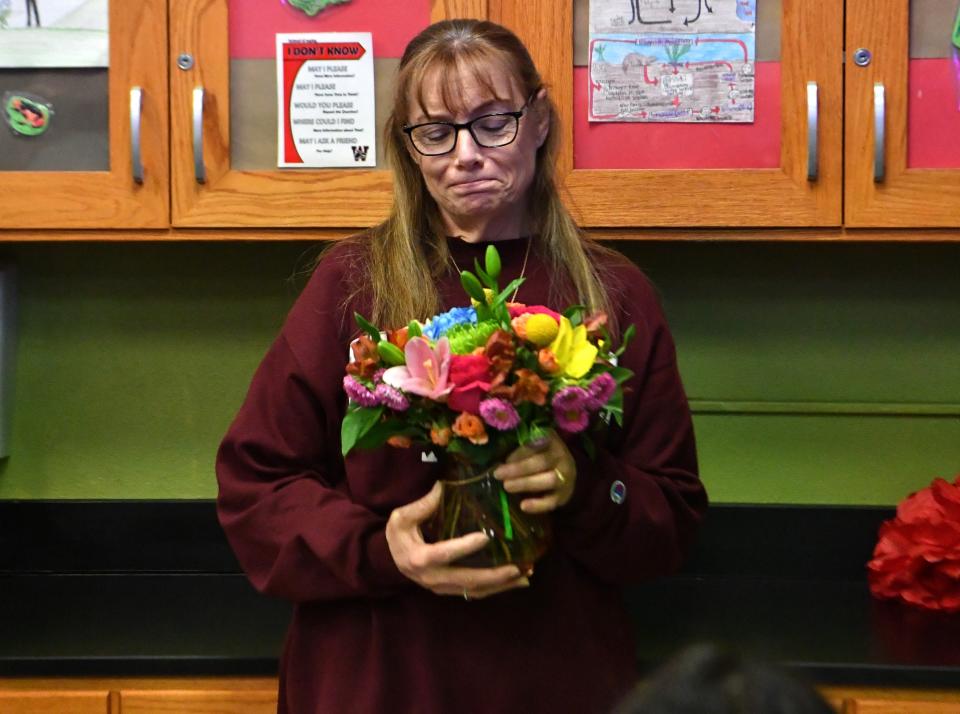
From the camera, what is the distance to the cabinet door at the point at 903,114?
1722 millimetres

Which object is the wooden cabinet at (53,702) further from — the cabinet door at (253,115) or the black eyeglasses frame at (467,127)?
the black eyeglasses frame at (467,127)

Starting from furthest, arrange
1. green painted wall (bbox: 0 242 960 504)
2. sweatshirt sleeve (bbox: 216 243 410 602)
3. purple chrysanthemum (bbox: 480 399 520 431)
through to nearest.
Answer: green painted wall (bbox: 0 242 960 504) → sweatshirt sleeve (bbox: 216 243 410 602) → purple chrysanthemum (bbox: 480 399 520 431)

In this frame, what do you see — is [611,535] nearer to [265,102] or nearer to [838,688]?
[838,688]

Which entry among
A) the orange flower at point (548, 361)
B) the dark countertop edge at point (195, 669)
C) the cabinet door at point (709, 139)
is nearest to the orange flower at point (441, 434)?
the orange flower at point (548, 361)

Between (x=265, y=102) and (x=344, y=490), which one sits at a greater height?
(x=265, y=102)

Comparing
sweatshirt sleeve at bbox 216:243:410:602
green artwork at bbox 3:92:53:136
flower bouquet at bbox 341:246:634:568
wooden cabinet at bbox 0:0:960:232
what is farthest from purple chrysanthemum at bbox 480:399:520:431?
green artwork at bbox 3:92:53:136

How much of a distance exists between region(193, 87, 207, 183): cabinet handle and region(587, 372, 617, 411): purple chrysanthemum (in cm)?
88

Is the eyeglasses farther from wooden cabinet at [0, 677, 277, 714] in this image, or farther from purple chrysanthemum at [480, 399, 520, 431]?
wooden cabinet at [0, 677, 277, 714]

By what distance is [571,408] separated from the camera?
110 centimetres

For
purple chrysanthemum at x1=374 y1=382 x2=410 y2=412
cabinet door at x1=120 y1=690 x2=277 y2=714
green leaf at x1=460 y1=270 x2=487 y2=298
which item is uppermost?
green leaf at x1=460 y1=270 x2=487 y2=298

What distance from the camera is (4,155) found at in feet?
5.96

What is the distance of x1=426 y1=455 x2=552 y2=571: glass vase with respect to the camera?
119 centimetres

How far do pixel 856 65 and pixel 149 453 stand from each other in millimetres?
1317

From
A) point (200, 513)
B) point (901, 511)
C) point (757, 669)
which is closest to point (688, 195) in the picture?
point (901, 511)
